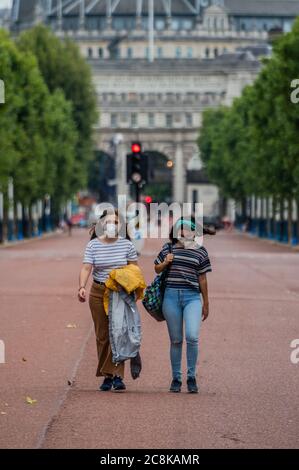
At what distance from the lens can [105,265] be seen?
17859 millimetres

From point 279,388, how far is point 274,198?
224ft

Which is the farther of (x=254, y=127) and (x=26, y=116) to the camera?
(x=26, y=116)

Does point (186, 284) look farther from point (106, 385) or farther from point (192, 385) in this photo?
point (106, 385)

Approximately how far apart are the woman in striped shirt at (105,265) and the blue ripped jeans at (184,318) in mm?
576

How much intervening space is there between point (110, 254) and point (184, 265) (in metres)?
0.81

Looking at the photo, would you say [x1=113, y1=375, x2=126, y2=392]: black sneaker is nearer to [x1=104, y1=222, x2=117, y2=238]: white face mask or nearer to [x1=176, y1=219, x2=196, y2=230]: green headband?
[x1=104, y1=222, x2=117, y2=238]: white face mask

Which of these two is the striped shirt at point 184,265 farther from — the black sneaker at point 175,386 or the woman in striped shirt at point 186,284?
the black sneaker at point 175,386

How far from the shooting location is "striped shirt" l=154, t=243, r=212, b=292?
17.7 meters

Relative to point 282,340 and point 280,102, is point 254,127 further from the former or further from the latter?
point 282,340

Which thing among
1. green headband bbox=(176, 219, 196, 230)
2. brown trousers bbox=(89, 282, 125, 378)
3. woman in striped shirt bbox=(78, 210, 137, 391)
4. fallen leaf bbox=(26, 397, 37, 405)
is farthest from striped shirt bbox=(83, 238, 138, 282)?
fallen leaf bbox=(26, 397, 37, 405)

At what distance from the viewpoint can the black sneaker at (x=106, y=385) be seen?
17.8 m

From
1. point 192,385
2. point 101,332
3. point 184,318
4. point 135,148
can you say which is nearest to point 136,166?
point 135,148

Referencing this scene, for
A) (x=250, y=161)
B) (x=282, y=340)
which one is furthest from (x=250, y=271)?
(x=250, y=161)

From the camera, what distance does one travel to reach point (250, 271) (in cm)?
4647
